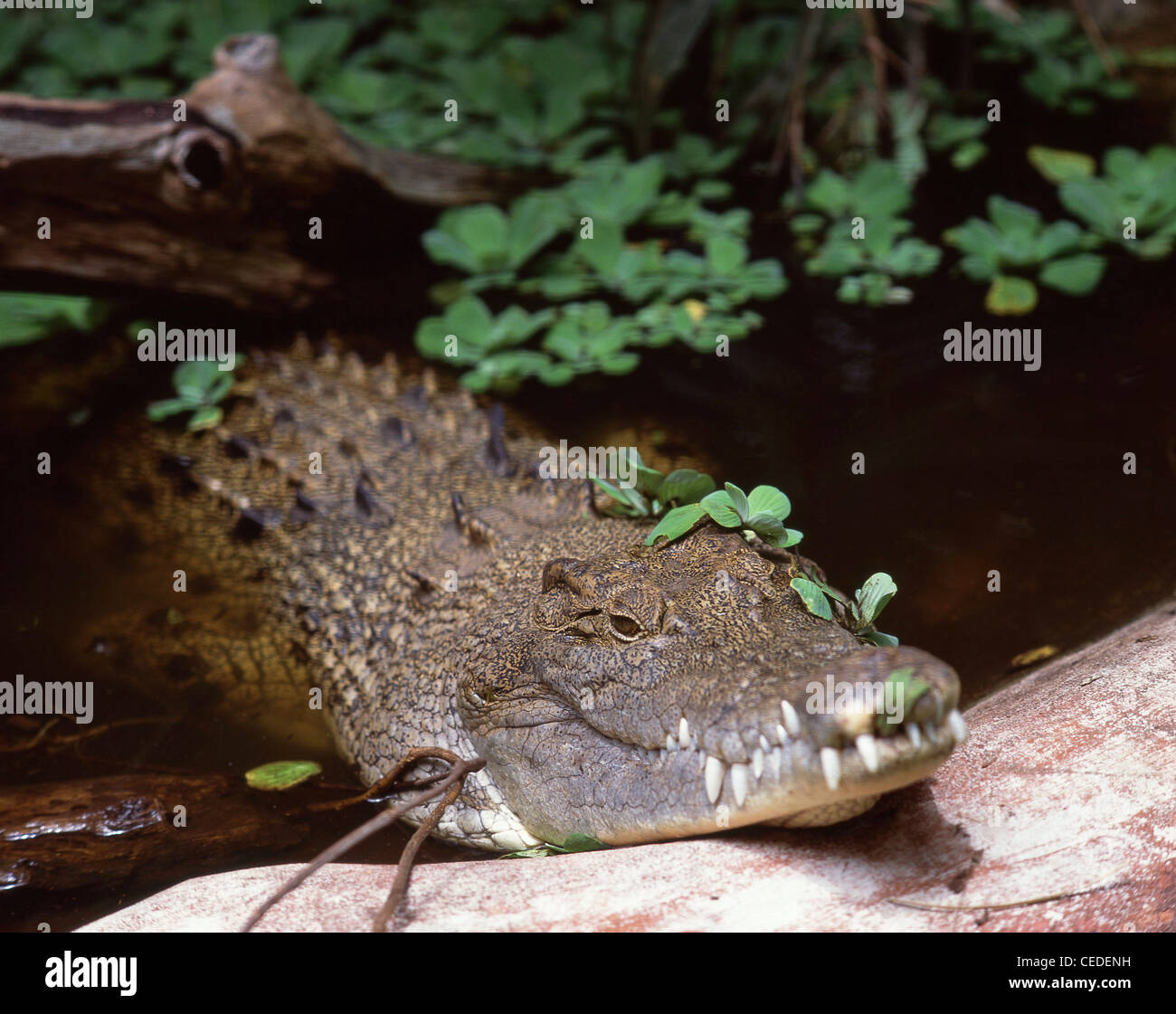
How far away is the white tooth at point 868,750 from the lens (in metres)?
1.81

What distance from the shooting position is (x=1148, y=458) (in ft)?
12.5

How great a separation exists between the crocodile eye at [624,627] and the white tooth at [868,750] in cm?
68

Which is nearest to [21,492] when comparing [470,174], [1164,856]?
[470,174]

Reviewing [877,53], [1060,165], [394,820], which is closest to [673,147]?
[877,53]

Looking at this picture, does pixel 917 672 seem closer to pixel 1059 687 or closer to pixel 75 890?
pixel 1059 687

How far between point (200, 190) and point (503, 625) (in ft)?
8.67

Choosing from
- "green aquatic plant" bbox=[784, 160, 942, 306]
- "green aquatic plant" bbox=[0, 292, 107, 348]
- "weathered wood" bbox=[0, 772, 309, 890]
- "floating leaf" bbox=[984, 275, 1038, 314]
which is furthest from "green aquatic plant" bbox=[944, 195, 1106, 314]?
"green aquatic plant" bbox=[0, 292, 107, 348]

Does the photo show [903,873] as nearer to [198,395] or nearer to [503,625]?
[503,625]

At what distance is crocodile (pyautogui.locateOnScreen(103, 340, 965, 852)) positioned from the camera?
2002 millimetres

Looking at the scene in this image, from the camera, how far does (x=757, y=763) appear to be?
78.0 inches

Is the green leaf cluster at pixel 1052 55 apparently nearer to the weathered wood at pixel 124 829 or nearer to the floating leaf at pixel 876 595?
the floating leaf at pixel 876 595

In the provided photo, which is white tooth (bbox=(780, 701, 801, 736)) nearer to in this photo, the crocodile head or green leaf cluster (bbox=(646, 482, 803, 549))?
the crocodile head

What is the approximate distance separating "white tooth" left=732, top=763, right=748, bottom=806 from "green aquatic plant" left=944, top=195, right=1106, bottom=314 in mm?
3308

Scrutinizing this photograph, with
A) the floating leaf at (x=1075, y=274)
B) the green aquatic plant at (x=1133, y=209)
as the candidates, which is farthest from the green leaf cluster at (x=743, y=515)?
the green aquatic plant at (x=1133, y=209)
